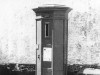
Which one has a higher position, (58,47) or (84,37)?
(84,37)

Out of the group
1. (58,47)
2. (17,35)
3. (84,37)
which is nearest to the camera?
(58,47)

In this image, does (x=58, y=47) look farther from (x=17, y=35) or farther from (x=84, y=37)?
(x=17, y=35)

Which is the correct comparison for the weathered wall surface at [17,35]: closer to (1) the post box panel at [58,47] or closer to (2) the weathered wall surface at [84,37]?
(2) the weathered wall surface at [84,37]

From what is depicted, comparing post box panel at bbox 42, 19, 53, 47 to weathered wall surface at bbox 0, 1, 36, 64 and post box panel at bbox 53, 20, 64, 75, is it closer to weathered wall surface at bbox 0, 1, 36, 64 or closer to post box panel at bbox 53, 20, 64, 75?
post box panel at bbox 53, 20, 64, 75

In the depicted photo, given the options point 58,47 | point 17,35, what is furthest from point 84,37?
point 58,47

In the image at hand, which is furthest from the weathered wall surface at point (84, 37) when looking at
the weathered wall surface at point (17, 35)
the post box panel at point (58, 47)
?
the post box panel at point (58, 47)

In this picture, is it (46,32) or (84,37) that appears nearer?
(46,32)

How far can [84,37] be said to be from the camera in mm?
13742

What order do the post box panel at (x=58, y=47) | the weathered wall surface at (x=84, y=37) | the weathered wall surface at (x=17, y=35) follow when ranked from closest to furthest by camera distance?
1. the post box panel at (x=58, y=47)
2. the weathered wall surface at (x=84, y=37)
3. the weathered wall surface at (x=17, y=35)

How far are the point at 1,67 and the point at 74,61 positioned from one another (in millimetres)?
5243

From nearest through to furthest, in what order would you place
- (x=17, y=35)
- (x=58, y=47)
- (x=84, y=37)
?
(x=58, y=47) → (x=84, y=37) → (x=17, y=35)

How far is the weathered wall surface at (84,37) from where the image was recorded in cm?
1349

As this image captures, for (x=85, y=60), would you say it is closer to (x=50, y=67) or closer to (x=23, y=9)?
(x=23, y=9)

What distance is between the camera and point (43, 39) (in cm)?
800
